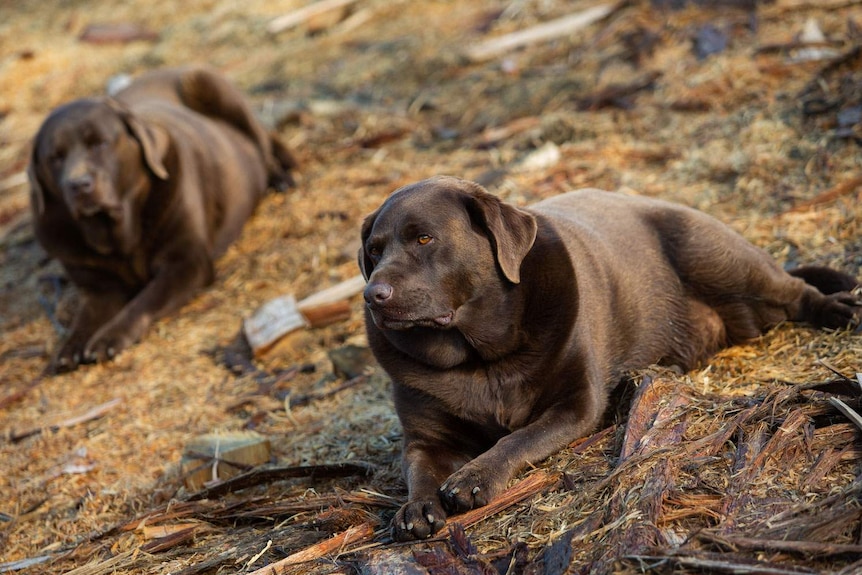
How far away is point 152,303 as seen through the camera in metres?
8.41

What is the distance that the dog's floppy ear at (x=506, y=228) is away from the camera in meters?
4.44

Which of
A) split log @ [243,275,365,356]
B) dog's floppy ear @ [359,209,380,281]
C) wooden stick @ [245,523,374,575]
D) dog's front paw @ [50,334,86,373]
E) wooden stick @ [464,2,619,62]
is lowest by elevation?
dog's front paw @ [50,334,86,373]

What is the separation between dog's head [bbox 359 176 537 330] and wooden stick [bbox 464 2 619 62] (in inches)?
313

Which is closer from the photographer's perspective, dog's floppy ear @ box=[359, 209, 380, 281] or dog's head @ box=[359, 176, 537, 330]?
dog's head @ box=[359, 176, 537, 330]

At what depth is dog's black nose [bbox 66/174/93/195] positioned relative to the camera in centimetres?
812

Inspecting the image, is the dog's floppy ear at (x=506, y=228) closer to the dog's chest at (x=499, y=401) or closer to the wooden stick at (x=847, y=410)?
the dog's chest at (x=499, y=401)

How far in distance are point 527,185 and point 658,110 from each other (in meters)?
1.96

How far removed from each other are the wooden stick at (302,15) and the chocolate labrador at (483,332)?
1127 cm

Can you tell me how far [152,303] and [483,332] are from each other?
476 centimetres

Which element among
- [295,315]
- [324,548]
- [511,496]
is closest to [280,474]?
[324,548]

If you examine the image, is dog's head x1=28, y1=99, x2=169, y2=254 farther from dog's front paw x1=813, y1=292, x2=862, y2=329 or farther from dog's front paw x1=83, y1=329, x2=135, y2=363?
dog's front paw x1=813, y1=292, x2=862, y2=329

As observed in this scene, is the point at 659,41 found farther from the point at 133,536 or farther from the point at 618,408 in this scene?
the point at 133,536

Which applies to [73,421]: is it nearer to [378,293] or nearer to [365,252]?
[365,252]

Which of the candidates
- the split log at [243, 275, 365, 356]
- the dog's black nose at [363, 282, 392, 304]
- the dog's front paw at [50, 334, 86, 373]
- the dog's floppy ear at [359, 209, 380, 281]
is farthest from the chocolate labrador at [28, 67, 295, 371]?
the dog's black nose at [363, 282, 392, 304]
